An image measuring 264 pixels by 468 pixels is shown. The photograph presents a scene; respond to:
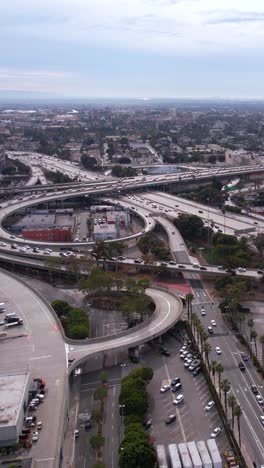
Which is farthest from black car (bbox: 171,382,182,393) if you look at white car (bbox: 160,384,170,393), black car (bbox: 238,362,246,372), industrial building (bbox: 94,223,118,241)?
industrial building (bbox: 94,223,118,241)

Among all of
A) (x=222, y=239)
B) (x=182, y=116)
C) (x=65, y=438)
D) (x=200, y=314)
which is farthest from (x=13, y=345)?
(x=182, y=116)

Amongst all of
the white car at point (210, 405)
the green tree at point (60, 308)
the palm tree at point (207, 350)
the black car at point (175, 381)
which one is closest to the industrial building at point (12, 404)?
the black car at point (175, 381)

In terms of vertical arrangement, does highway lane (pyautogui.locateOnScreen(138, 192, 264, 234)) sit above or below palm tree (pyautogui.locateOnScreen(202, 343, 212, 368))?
above

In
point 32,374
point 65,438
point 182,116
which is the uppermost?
point 182,116

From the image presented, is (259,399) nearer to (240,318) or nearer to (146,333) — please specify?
(240,318)

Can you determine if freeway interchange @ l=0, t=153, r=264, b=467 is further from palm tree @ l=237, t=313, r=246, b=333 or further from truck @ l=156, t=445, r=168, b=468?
truck @ l=156, t=445, r=168, b=468

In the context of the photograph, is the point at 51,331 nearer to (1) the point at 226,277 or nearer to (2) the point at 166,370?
(2) the point at 166,370
